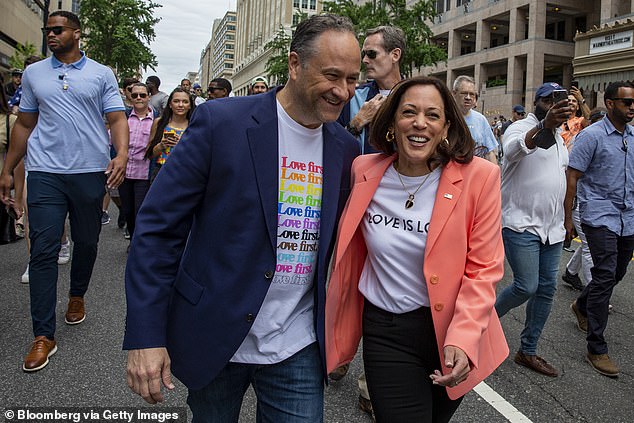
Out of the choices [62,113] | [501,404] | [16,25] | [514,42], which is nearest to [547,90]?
[501,404]

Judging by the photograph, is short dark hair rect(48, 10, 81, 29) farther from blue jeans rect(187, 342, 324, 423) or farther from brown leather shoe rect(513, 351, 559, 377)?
brown leather shoe rect(513, 351, 559, 377)

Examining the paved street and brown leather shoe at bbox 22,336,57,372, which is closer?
the paved street

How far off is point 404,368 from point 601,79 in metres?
25.1

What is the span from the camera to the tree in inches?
1054

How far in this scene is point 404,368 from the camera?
7.15 feet

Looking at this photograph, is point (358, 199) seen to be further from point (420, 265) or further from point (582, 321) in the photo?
point (582, 321)

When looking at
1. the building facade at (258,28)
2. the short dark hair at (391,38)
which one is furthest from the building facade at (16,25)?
the building facade at (258,28)

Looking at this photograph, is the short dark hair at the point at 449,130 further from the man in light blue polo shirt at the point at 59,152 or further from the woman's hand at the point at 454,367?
the man in light blue polo shirt at the point at 59,152

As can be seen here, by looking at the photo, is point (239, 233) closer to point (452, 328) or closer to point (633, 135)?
point (452, 328)

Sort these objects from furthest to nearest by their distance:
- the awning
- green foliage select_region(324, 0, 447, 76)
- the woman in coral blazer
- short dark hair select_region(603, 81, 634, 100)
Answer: green foliage select_region(324, 0, 447, 76) < the awning < short dark hair select_region(603, 81, 634, 100) < the woman in coral blazer

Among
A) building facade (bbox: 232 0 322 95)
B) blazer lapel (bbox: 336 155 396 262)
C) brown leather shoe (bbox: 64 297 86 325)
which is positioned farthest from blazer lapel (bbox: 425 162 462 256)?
building facade (bbox: 232 0 322 95)

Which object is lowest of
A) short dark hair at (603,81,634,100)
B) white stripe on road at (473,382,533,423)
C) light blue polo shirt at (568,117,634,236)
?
white stripe on road at (473,382,533,423)

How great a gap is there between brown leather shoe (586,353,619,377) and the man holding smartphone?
0.37 meters

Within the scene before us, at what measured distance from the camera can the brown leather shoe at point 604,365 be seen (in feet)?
13.8
